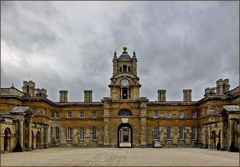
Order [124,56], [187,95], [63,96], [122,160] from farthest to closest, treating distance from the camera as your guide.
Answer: [63,96]
[187,95]
[124,56]
[122,160]

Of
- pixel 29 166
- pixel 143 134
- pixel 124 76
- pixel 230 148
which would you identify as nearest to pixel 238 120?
pixel 230 148

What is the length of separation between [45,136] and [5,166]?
122 feet

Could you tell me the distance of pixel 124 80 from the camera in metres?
67.2

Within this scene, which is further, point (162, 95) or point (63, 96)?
point (63, 96)

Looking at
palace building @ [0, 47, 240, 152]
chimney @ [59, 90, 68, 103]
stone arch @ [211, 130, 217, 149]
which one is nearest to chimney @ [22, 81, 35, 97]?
palace building @ [0, 47, 240, 152]

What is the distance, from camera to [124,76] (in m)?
67.0

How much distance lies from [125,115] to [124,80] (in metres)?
6.18

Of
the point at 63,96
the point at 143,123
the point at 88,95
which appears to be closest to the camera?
the point at 143,123

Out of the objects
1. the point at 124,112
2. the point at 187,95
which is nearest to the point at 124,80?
the point at 124,112

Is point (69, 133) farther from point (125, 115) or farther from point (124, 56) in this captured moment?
point (124, 56)

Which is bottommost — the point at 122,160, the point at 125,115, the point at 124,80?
the point at 122,160

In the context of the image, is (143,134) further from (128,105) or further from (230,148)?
(230,148)

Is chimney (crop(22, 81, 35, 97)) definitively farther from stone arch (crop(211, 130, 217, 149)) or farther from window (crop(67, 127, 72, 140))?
stone arch (crop(211, 130, 217, 149))

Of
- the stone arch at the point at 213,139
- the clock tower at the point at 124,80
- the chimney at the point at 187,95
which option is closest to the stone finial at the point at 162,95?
the chimney at the point at 187,95
